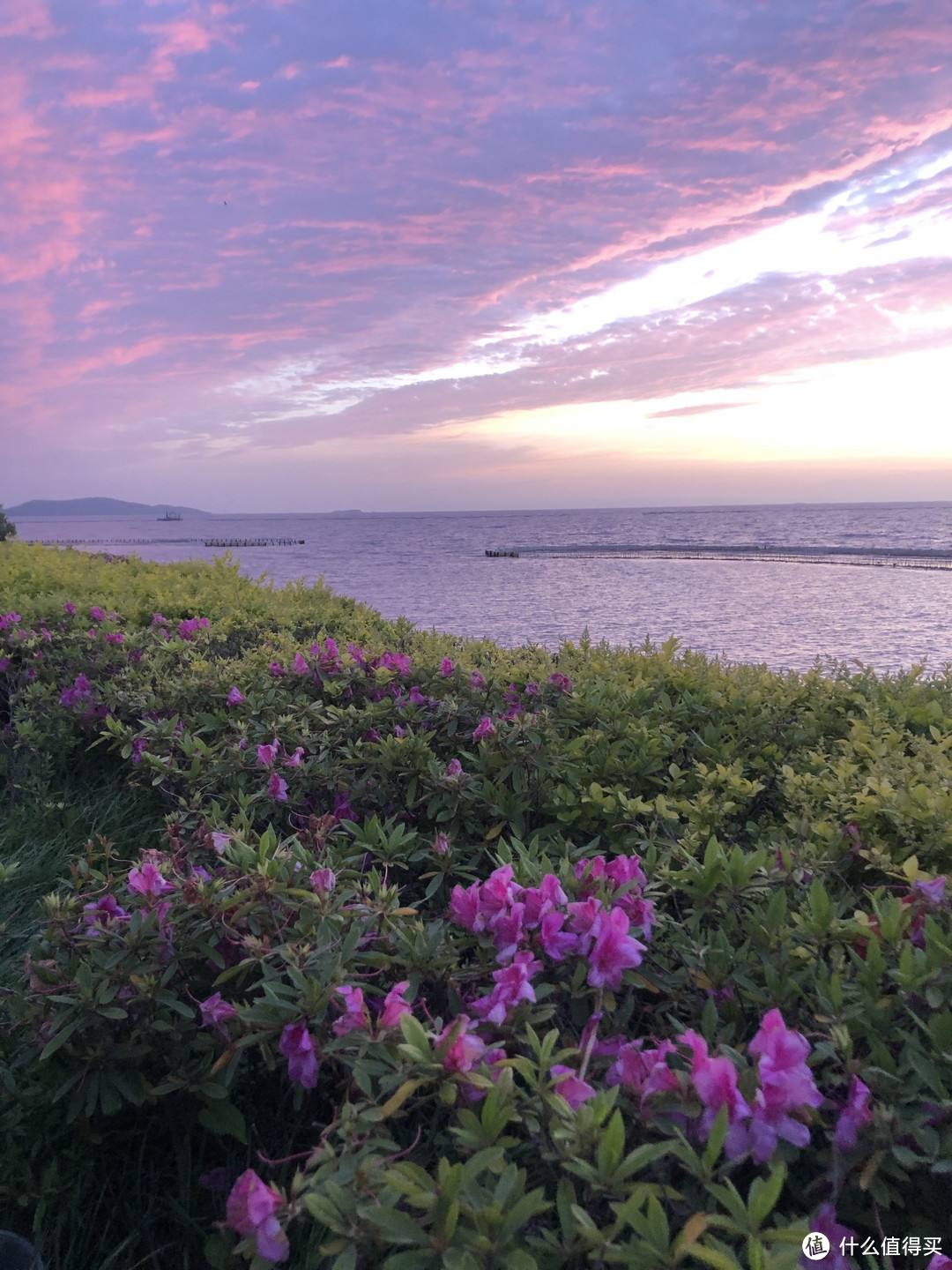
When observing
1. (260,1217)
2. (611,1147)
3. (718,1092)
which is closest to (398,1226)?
(260,1217)

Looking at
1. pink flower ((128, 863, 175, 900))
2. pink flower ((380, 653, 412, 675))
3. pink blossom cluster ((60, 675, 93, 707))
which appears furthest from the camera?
pink blossom cluster ((60, 675, 93, 707))

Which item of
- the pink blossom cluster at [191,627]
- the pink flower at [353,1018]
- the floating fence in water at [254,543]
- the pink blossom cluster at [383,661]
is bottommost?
the pink flower at [353,1018]

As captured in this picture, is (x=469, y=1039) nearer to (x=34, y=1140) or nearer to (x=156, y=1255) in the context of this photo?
(x=156, y=1255)

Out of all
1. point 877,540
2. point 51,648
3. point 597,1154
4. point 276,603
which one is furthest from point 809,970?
point 877,540

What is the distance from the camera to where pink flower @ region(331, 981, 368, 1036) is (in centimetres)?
148

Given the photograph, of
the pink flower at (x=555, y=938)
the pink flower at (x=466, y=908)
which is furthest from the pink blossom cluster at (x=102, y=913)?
the pink flower at (x=555, y=938)

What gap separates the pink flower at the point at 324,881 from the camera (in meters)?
1.90

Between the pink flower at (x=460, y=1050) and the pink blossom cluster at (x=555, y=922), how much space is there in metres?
0.19

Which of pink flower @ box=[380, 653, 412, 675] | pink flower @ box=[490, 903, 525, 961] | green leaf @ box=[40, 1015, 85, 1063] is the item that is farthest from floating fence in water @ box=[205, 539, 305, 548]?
pink flower @ box=[490, 903, 525, 961]

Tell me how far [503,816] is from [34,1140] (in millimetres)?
1779

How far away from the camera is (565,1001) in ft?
5.95

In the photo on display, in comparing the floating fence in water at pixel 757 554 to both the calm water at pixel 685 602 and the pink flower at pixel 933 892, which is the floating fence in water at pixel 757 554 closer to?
the calm water at pixel 685 602

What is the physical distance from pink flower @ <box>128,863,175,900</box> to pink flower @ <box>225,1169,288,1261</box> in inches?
37.5

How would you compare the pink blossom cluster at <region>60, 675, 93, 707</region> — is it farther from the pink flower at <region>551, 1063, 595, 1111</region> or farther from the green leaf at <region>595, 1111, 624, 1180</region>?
the green leaf at <region>595, 1111, 624, 1180</region>
